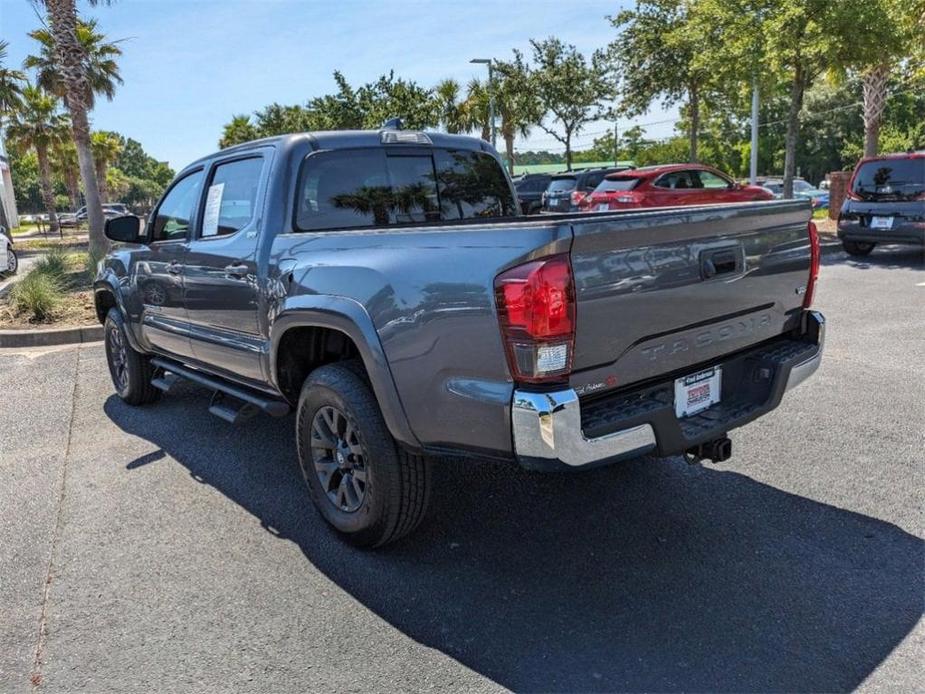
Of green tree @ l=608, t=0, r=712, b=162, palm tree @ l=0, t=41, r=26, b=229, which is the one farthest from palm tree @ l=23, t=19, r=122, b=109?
green tree @ l=608, t=0, r=712, b=162

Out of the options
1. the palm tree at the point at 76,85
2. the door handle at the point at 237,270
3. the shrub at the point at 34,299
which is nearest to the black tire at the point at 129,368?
the door handle at the point at 237,270

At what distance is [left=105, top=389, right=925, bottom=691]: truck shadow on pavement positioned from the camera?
2.53 m

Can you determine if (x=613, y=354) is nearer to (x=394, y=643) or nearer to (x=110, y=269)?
(x=394, y=643)

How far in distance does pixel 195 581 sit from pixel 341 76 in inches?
1112

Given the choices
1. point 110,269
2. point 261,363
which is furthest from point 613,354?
point 110,269

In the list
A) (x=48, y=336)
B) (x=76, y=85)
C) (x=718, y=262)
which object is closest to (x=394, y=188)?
(x=718, y=262)

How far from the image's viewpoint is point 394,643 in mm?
2705

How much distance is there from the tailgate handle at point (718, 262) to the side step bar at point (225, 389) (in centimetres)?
224

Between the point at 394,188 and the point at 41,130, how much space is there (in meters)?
42.7

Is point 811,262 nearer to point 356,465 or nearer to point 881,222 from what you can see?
point 356,465

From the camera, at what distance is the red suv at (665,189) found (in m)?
14.5

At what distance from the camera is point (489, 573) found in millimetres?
3164

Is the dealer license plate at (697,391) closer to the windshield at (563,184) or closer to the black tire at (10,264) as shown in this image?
the black tire at (10,264)

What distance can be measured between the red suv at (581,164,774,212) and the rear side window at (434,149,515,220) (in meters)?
9.88
